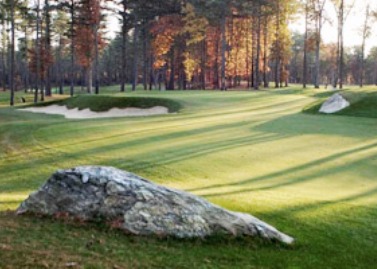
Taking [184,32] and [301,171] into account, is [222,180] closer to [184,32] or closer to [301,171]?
[301,171]

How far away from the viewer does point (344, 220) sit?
761 centimetres

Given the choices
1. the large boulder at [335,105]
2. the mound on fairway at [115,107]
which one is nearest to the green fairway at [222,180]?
the large boulder at [335,105]

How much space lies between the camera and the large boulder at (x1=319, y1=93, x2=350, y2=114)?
27.3m

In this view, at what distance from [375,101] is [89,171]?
24.8 metres

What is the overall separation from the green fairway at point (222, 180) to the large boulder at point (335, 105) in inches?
87.0

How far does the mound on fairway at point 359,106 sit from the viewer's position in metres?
26.5

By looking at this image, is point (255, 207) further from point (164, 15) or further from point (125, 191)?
point (164, 15)

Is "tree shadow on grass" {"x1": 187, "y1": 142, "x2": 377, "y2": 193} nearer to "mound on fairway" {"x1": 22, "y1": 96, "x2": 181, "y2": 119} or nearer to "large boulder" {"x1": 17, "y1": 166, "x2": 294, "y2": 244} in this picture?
"large boulder" {"x1": 17, "y1": 166, "x2": 294, "y2": 244}

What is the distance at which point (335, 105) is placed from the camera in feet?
91.1

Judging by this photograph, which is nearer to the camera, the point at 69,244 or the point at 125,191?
the point at 69,244

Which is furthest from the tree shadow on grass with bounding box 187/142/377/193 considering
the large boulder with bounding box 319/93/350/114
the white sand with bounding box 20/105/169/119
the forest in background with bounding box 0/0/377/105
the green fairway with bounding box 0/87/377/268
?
the forest in background with bounding box 0/0/377/105

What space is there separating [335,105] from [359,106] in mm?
1459

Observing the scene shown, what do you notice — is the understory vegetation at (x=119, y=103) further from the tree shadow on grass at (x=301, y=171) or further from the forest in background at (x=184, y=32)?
the tree shadow on grass at (x=301, y=171)

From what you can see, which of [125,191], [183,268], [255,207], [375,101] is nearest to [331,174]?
[255,207]
